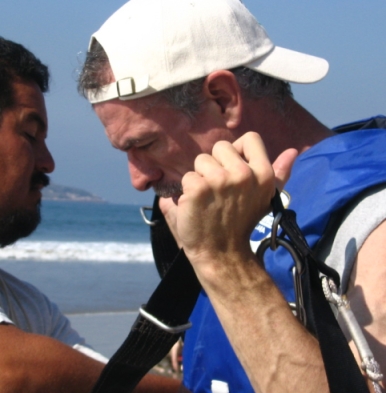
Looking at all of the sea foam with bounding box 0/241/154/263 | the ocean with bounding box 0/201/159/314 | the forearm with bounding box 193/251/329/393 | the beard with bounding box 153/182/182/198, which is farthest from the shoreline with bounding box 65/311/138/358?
the sea foam with bounding box 0/241/154/263

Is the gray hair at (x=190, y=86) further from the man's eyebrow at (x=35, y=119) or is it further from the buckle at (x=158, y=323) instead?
the buckle at (x=158, y=323)

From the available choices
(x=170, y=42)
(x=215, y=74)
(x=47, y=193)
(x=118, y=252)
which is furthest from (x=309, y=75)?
(x=47, y=193)

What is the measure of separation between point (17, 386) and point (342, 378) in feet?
3.49

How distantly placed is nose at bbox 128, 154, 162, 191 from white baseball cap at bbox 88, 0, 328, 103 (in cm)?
26

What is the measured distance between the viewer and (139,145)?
8.29ft

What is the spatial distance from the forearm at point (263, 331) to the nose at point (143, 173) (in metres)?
0.92

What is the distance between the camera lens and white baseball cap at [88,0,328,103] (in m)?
2.44

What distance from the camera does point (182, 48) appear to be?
2.45 metres

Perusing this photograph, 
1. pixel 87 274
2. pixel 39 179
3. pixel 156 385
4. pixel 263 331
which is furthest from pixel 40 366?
pixel 87 274

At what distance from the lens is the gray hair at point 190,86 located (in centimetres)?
244

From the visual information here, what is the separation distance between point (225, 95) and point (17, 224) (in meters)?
1.01

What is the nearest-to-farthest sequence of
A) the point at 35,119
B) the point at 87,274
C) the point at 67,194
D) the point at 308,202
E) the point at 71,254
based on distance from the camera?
the point at 308,202, the point at 35,119, the point at 87,274, the point at 71,254, the point at 67,194

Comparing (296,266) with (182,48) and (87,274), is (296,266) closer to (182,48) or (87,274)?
(182,48)

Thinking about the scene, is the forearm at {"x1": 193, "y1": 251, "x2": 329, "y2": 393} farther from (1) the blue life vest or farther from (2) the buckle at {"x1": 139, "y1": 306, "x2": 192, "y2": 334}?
(2) the buckle at {"x1": 139, "y1": 306, "x2": 192, "y2": 334}
